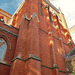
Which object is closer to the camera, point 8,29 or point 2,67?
point 2,67

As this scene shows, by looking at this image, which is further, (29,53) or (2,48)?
(2,48)

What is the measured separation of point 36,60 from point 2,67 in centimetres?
235

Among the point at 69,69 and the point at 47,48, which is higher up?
the point at 47,48

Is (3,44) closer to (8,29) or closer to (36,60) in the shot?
(8,29)

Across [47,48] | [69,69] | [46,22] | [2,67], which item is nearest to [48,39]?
[47,48]

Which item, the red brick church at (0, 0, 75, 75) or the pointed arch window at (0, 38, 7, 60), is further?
the pointed arch window at (0, 38, 7, 60)

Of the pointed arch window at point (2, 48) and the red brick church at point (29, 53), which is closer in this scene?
the red brick church at point (29, 53)

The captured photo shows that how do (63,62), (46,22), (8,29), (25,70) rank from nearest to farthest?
(25,70), (8,29), (63,62), (46,22)

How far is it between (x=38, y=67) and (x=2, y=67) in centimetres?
245

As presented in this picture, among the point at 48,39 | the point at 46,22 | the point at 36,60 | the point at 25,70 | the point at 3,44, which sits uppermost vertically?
the point at 46,22

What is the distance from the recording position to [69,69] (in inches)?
331

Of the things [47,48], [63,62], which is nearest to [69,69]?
[63,62]

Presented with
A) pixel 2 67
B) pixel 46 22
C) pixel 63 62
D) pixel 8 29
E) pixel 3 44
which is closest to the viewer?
pixel 2 67

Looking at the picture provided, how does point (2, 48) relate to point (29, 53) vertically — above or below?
above
